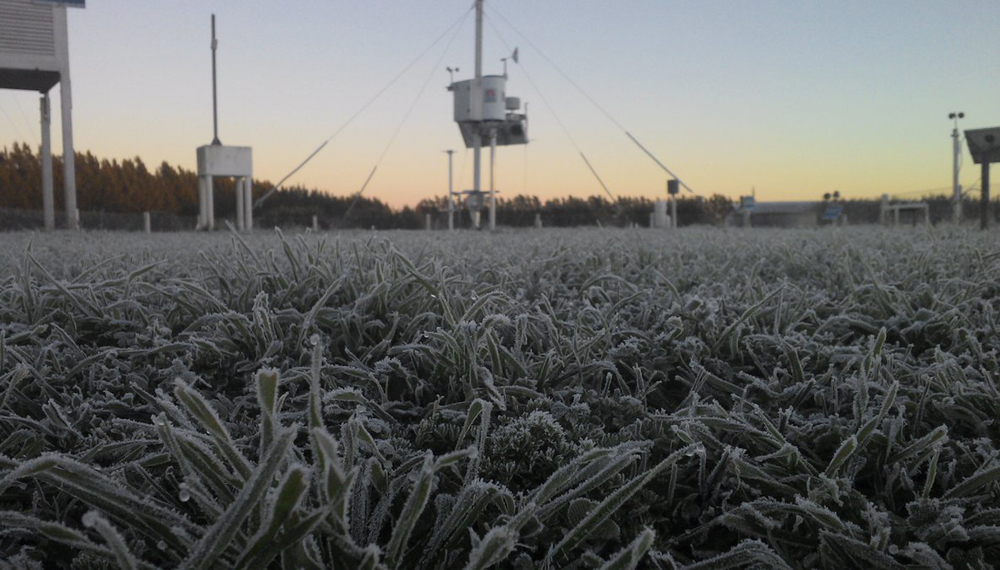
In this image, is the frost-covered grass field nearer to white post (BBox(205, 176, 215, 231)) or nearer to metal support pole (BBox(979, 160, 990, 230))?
metal support pole (BBox(979, 160, 990, 230))

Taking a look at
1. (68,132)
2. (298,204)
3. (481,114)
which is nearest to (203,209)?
(68,132)

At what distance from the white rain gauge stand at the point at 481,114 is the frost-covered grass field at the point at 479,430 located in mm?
8984

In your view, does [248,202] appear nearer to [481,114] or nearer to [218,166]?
[218,166]

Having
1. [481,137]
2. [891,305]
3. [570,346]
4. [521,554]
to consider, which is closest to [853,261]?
[891,305]

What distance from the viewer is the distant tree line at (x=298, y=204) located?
17.4 m

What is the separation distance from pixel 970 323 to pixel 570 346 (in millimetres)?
871

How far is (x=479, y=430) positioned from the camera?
2.45 ft

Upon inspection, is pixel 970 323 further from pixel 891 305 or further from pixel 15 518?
pixel 15 518

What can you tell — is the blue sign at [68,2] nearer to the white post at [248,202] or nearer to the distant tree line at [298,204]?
the white post at [248,202]

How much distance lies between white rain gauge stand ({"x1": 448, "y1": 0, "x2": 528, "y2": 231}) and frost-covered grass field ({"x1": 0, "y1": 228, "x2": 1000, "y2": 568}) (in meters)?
8.98

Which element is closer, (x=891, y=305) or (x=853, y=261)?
(x=891, y=305)

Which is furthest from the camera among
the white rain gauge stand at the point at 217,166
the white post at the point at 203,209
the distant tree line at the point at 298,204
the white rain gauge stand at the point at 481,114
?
the distant tree line at the point at 298,204

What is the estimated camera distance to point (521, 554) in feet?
2.06

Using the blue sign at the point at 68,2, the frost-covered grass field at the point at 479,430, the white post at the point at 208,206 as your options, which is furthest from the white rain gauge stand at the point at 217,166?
the frost-covered grass field at the point at 479,430
